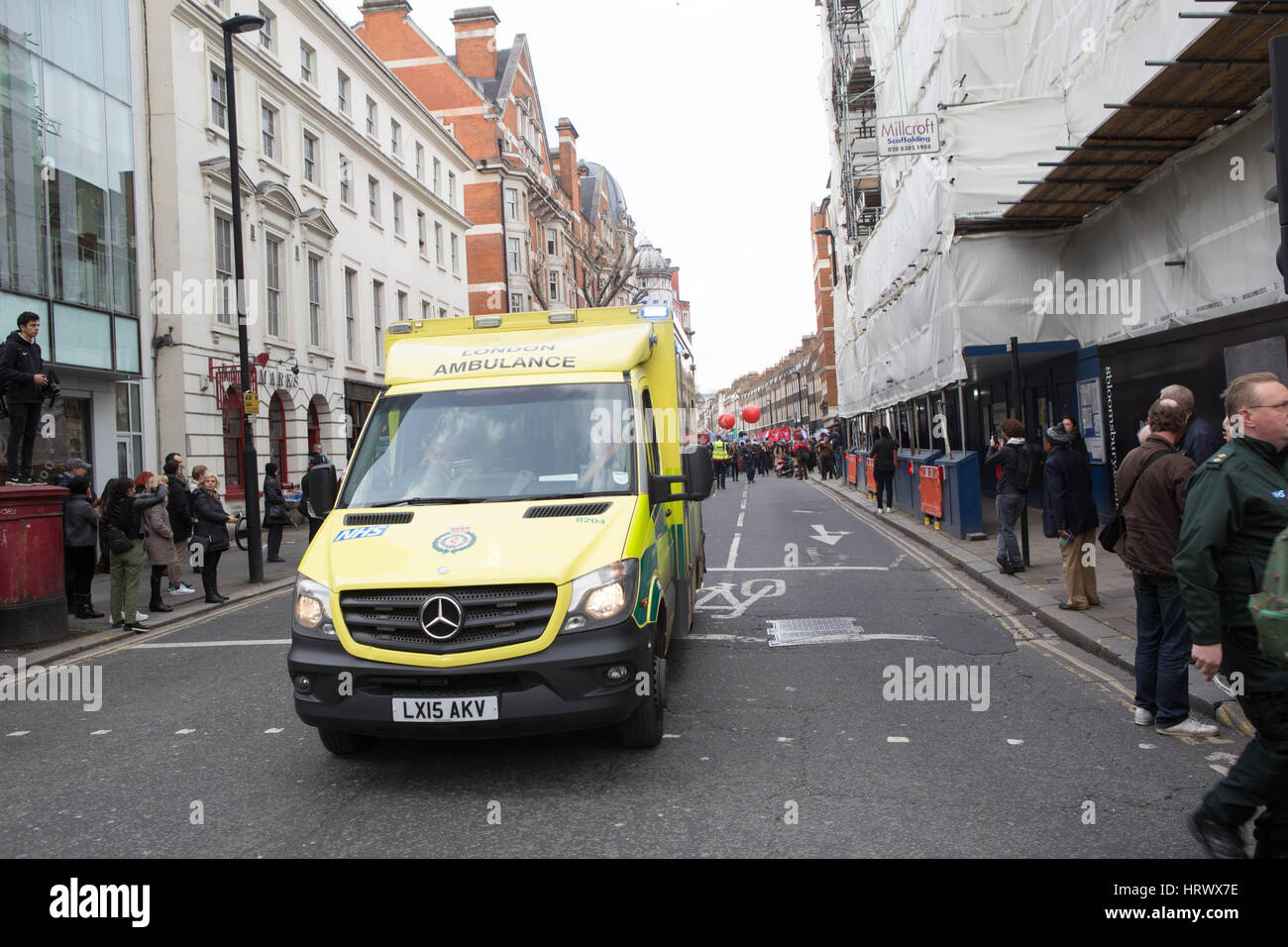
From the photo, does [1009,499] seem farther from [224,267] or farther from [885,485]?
[224,267]

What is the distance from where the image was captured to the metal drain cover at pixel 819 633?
847 cm

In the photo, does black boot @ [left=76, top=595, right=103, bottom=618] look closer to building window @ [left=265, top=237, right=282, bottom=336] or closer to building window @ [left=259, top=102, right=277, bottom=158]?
building window @ [left=265, top=237, right=282, bottom=336]

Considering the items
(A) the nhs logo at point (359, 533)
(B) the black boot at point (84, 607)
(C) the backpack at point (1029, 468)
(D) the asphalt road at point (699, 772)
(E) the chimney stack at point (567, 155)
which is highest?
(E) the chimney stack at point (567, 155)

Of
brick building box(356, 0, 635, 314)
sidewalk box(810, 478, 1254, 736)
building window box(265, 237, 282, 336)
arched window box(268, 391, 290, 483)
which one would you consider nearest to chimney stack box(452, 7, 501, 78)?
brick building box(356, 0, 635, 314)

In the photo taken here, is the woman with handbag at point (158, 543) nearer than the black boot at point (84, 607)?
Yes

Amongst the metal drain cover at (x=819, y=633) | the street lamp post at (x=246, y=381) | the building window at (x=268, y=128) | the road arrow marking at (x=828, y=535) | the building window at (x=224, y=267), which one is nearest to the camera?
the metal drain cover at (x=819, y=633)

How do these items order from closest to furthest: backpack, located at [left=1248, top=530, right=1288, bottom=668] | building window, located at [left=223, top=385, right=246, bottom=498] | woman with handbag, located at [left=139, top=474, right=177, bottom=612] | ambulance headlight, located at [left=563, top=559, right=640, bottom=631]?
backpack, located at [left=1248, top=530, right=1288, bottom=668]
ambulance headlight, located at [left=563, top=559, right=640, bottom=631]
woman with handbag, located at [left=139, top=474, right=177, bottom=612]
building window, located at [left=223, top=385, right=246, bottom=498]

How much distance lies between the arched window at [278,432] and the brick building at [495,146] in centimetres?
2318

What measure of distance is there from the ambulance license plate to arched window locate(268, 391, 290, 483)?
21.2 m

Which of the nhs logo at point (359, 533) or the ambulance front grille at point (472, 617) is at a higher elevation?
the nhs logo at point (359, 533)

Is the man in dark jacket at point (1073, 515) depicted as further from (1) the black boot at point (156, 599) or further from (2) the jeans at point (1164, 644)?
(1) the black boot at point (156, 599)

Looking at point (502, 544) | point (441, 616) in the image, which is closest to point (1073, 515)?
point (502, 544)

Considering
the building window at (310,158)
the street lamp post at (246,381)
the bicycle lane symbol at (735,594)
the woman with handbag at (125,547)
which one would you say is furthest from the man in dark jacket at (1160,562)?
the building window at (310,158)

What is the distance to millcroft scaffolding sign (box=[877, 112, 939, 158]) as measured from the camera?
14.5 m
